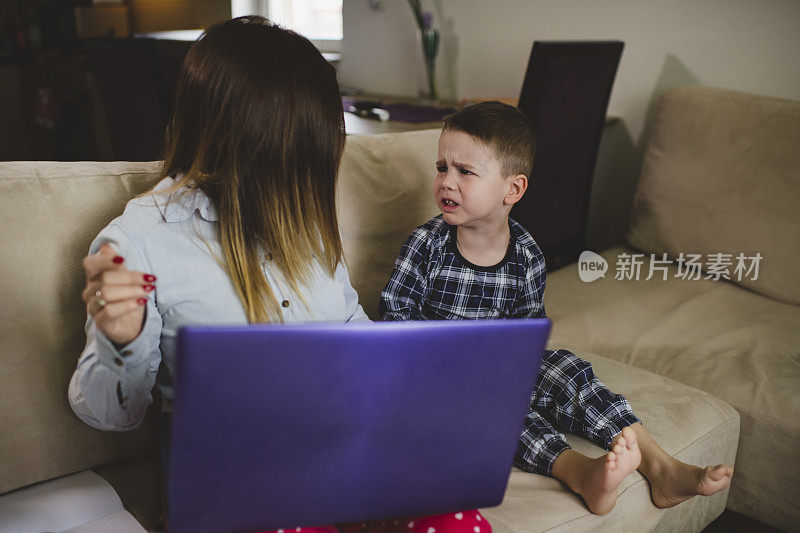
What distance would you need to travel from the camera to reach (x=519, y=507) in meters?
0.99

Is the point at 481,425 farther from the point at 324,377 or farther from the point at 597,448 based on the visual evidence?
the point at 597,448

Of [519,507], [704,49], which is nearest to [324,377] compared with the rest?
[519,507]

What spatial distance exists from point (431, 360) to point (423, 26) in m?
2.86

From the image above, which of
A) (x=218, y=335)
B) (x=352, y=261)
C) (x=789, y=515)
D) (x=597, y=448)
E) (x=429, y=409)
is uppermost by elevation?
(x=218, y=335)

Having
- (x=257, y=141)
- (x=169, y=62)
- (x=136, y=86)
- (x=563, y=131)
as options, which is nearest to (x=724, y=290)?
(x=563, y=131)

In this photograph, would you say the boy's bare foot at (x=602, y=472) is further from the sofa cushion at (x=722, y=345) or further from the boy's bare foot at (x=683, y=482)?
the sofa cushion at (x=722, y=345)

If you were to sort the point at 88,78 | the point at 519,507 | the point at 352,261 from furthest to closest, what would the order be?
the point at 88,78
the point at 352,261
the point at 519,507

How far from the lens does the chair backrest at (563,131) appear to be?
6.11 ft

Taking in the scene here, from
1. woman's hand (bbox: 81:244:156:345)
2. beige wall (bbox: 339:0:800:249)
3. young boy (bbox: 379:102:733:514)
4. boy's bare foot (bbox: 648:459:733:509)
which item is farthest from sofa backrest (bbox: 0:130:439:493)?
beige wall (bbox: 339:0:800:249)

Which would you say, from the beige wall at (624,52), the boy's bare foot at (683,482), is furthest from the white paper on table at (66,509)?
the beige wall at (624,52)

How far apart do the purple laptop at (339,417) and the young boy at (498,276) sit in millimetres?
444

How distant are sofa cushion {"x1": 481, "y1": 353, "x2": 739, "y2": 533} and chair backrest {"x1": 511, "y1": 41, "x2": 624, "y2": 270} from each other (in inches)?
29.6

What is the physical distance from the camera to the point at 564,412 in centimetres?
120

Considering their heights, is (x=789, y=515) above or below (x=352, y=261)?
below
